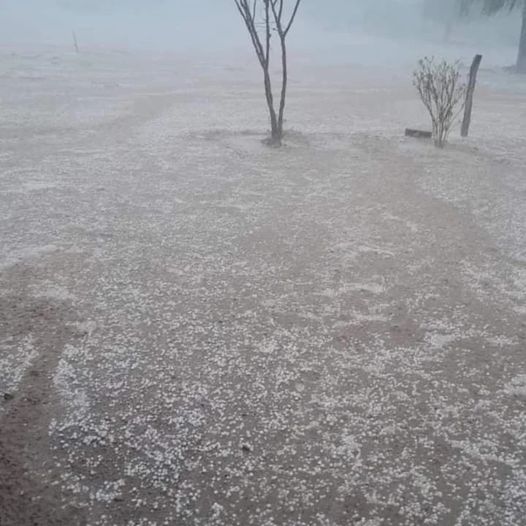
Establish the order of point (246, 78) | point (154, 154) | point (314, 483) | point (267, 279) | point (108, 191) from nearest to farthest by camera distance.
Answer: point (314, 483)
point (267, 279)
point (108, 191)
point (154, 154)
point (246, 78)

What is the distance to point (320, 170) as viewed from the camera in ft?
25.4

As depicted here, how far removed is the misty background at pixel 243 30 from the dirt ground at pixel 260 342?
75.4ft

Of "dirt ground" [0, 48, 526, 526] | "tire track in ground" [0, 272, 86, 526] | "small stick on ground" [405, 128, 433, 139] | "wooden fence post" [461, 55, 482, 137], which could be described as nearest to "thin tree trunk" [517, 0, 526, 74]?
"wooden fence post" [461, 55, 482, 137]

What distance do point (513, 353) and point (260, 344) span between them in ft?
5.44

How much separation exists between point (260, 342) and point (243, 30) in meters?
59.6

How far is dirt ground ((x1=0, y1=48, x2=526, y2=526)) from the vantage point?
239 centimetres

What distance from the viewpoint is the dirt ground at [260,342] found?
7.86 feet

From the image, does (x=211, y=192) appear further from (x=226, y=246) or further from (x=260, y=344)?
(x=260, y=344)

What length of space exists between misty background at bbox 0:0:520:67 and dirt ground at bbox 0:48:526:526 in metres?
23.0

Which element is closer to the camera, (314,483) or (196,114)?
(314,483)

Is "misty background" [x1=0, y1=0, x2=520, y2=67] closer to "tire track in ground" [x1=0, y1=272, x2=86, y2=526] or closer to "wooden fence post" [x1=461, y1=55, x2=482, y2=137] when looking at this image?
"wooden fence post" [x1=461, y1=55, x2=482, y2=137]

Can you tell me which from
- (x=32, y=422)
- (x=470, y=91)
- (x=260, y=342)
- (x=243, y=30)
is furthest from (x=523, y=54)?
(x=243, y=30)

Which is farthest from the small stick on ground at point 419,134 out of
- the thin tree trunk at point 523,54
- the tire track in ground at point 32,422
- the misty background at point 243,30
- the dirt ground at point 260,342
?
the misty background at point 243,30

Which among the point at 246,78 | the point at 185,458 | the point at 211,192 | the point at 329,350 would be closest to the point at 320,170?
the point at 211,192
